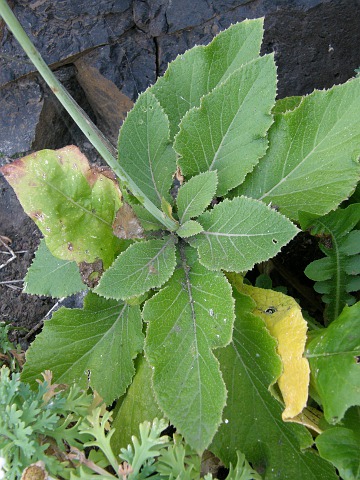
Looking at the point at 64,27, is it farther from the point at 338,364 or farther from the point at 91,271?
the point at 338,364

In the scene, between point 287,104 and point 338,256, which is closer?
point 338,256

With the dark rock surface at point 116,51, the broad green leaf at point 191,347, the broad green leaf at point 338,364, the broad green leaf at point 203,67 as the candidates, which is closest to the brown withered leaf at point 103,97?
the dark rock surface at point 116,51

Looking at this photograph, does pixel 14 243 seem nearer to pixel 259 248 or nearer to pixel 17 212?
pixel 17 212

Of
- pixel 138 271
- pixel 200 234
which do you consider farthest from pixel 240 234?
pixel 138 271

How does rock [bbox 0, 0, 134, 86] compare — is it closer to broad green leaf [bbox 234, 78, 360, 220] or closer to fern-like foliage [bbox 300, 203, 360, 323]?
broad green leaf [bbox 234, 78, 360, 220]

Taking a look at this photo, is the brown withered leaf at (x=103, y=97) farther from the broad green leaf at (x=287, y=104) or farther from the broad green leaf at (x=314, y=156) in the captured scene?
the broad green leaf at (x=314, y=156)

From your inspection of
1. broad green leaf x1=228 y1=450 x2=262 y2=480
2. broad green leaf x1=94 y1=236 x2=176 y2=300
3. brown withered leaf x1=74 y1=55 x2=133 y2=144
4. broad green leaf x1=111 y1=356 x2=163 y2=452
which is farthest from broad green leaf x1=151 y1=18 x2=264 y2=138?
broad green leaf x1=228 y1=450 x2=262 y2=480
